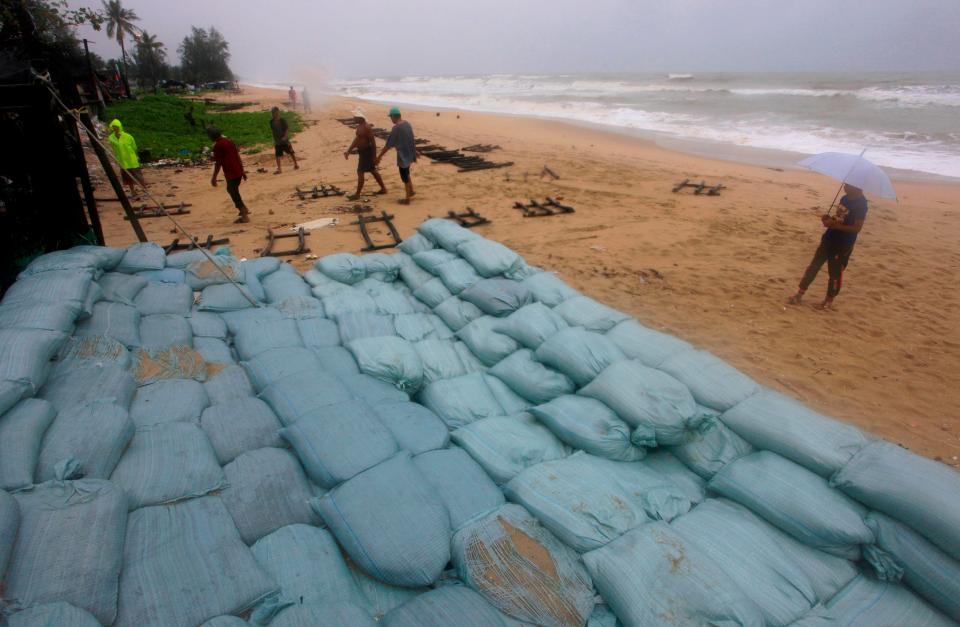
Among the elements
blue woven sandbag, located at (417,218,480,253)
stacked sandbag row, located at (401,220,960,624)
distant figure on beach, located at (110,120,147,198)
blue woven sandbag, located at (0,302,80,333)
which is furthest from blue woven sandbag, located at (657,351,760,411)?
distant figure on beach, located at (110,120,147,198)

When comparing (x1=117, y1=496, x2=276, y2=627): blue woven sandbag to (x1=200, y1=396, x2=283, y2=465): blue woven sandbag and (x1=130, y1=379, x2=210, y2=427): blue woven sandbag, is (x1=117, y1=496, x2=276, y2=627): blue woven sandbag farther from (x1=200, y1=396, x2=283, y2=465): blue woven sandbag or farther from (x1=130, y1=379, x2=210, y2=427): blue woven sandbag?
(x1=130, y1=379, x2=210, y2=427): blue woven sandbag

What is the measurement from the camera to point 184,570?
1.72m

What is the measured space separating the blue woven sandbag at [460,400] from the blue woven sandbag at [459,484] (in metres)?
0.34

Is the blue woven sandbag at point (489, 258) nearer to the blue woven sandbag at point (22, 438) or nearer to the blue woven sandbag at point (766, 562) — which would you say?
the blue woven sandbag at point (766, 562)

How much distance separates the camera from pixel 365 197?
347 inches

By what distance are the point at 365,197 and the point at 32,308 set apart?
20.9 feet

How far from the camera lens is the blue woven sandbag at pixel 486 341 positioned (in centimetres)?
338

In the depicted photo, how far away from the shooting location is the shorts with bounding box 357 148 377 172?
8.27 meters

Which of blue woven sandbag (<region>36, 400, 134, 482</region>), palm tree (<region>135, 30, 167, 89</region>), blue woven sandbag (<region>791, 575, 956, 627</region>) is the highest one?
palm tree (<region>135, 30, 167, 89</region>)

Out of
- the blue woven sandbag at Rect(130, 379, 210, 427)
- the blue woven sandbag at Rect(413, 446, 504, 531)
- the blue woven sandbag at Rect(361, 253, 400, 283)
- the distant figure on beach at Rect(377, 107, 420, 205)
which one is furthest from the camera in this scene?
the distant figure on beach at Rect(377, 107, 420, 205)

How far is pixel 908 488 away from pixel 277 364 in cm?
319

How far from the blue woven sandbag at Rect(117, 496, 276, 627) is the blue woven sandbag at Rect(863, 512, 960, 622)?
93.8 inches

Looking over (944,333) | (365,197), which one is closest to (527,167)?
(365,197)

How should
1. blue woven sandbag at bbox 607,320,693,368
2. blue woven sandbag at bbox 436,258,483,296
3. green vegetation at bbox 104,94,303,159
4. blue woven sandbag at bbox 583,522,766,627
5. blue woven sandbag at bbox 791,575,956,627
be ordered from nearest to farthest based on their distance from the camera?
blue woven sandbag at bbox 583,522,766,627
blue woven sandbag at bbox 791,575,956,627
blue woven sandbag at bbox 607,320,693,368
blue woven sandbag at bbox 436,258,483,296
green vegetation at bbox 104,94,303,159
